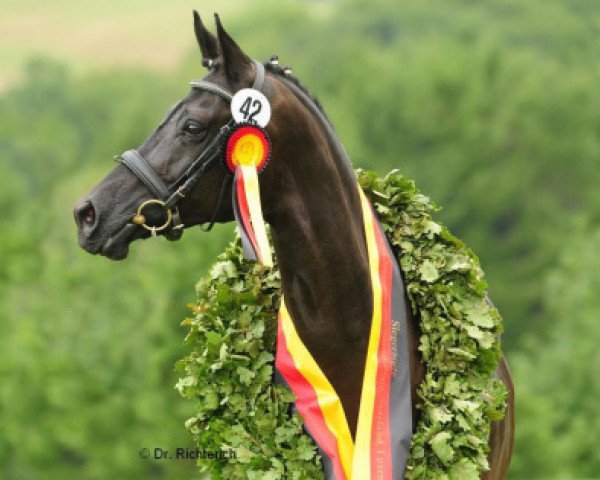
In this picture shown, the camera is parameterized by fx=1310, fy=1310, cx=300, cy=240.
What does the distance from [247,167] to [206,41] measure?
629 mm

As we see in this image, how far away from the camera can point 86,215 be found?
227 inches

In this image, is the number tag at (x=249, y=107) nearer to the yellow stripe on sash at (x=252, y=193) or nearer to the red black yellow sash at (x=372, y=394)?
the yellow stripe on sash at (x=252, y=193)

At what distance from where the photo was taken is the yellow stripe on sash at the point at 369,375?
638cm

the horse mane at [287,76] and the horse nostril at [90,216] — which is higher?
the horse mane at [287,76]

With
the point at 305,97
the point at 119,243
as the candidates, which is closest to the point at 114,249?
the point at 119,243

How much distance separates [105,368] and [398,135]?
68.7 feet

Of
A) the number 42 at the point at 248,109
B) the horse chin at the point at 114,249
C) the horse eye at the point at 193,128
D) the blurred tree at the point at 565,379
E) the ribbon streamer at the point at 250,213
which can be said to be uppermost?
the blurred tree at the point at 565,379

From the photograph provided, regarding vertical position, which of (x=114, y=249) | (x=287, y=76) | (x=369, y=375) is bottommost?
(x=369, y=375)

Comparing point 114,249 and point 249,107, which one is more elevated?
point 249,107

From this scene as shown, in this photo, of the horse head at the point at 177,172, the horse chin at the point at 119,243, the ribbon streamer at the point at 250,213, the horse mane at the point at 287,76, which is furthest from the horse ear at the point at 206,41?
the horse chin at the point at 119,243

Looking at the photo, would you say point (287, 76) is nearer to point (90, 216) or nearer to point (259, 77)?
point (259, 77)

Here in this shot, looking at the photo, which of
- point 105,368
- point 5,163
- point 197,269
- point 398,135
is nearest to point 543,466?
point 197,269

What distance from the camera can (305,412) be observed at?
6.48m

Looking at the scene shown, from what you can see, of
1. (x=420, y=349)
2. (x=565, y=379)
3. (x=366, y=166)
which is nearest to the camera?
(x=420, y=349)
